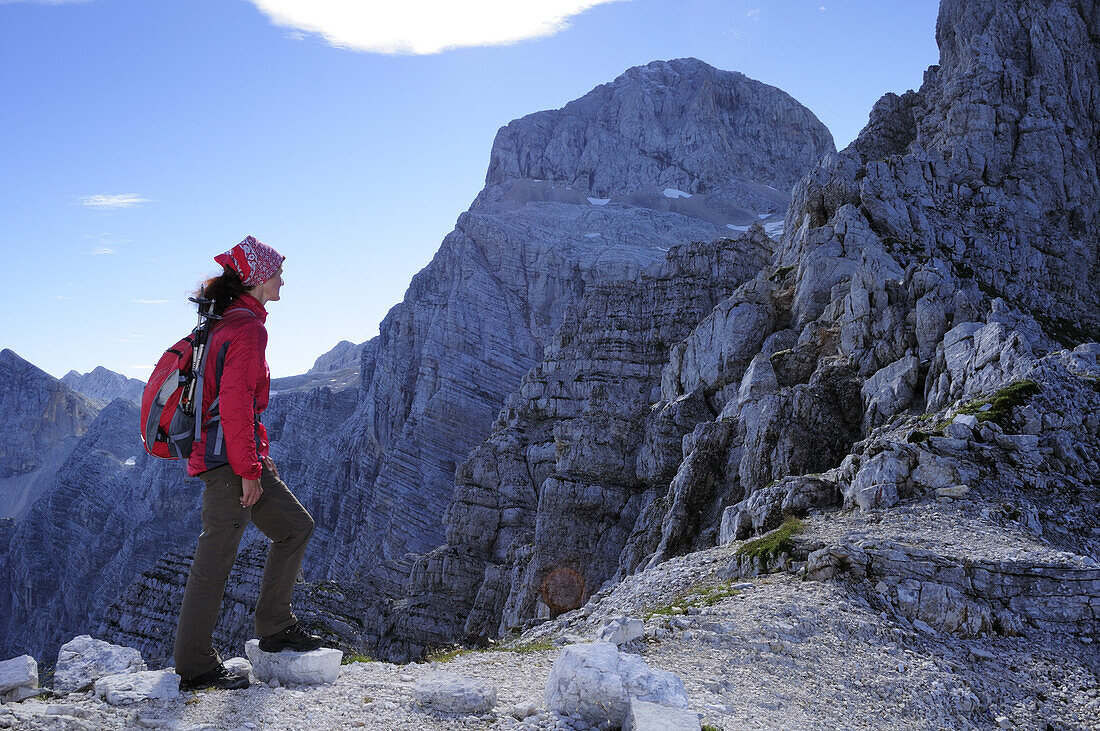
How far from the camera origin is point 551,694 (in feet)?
24.5

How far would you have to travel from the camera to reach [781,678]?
9383mm

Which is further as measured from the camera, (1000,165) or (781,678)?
(1000,165)

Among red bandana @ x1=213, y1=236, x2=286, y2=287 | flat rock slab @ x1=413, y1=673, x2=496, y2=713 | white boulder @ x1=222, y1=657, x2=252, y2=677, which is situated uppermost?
red bandana @ x1=213, y1=236, x2=286, y2=287

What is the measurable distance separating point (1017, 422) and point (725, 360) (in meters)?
25.3

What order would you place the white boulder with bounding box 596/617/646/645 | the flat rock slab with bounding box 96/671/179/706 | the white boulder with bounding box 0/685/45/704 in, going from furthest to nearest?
the white boulder with bounding box 596/617/646/645, the white boulder with bounding box 0/685/45/704, the flat rock slab with bounding box 96/671/179/706

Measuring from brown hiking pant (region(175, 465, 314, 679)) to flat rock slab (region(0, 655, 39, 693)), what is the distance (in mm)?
1283

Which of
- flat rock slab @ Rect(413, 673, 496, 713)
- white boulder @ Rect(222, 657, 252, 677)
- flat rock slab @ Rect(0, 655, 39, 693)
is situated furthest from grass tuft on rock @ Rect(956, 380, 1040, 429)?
flat rock slab @ Rect(0, 655, 39, 693)

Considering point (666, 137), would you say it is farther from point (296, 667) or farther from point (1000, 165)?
point (296, 667)

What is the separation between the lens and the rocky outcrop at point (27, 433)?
171 m

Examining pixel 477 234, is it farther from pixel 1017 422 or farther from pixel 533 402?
pixel 1017 422

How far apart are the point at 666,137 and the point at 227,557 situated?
158m

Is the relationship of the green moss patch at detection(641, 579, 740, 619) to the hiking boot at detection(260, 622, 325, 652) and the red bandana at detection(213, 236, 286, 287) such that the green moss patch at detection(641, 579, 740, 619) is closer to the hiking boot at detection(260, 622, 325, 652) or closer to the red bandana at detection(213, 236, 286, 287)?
the hiking boot at detection(260, 622, 325, 652)

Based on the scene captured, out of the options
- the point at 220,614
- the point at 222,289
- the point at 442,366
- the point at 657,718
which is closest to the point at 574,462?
the point at 220,614

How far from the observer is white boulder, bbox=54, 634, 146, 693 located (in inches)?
286
